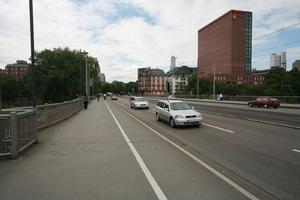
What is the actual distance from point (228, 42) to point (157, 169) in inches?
2088

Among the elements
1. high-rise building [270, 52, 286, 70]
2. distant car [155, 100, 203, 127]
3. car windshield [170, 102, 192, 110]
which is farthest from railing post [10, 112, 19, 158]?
high-rise building [270, 52, 286, 70]

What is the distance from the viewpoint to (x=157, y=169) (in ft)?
25.6

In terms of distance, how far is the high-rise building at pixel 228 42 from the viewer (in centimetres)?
5634

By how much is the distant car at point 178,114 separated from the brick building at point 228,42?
39.0 m

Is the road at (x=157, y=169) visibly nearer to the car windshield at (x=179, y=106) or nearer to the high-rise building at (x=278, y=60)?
the car windshield at (x=179, y=106)

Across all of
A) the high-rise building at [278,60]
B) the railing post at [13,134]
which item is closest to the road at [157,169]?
the railing post at [13,134]

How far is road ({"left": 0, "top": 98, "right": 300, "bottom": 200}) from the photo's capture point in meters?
6.00

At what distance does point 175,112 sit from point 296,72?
247 ft

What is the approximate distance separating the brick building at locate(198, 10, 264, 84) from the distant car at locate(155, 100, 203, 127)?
39043 mm

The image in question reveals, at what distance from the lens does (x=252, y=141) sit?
1193cm

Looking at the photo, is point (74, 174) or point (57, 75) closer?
point (74, 174)

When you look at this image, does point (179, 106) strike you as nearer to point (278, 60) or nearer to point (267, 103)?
point (267, 103)

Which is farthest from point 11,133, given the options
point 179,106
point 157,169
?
point 179,106

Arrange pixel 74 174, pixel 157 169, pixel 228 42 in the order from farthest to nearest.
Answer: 1. pixel 228 42
2. pixel 157 169
3. pixel 74 174
